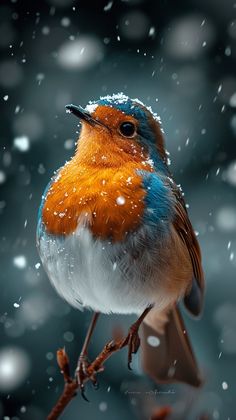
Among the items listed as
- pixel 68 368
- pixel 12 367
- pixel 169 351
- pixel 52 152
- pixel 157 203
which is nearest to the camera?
pixel 68 368

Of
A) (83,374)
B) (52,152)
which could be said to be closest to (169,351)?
(83,374)

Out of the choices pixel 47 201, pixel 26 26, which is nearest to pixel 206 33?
pixel 26 26

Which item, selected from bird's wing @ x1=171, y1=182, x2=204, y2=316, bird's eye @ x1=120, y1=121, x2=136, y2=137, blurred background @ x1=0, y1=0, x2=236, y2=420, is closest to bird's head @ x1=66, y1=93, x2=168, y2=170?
bird's eye @ x1=120, y1=121, x2=136, y2=137

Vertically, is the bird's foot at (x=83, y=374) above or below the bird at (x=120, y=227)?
below

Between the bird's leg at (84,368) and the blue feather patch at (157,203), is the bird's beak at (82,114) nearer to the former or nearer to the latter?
the blue feather patch at (157,203)

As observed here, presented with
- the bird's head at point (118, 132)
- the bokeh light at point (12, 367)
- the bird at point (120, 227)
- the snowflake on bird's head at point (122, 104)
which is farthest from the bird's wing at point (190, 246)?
the bokeh light at point (12, 367)

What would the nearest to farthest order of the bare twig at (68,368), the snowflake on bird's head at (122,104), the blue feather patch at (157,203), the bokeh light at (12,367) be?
the bare twig at (68,368), the snowflake on bird's head at (122,104), the blue feather patch at (157,203), the bokeh light at (12,367)

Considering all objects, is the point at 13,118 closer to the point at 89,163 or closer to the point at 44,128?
the point at 44,128

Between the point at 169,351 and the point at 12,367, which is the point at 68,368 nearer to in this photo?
the point at 169,351
